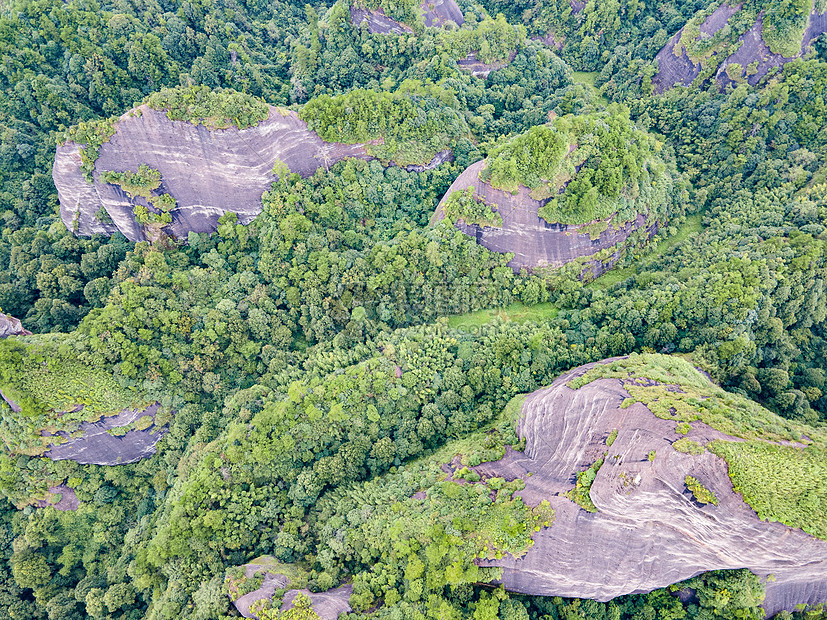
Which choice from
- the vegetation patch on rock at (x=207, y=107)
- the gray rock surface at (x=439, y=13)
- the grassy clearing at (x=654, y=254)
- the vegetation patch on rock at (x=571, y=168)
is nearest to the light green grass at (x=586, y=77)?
the gray rock surface at (x=439, y=13)

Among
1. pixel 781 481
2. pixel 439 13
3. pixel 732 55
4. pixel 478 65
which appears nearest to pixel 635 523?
pixel 781 481

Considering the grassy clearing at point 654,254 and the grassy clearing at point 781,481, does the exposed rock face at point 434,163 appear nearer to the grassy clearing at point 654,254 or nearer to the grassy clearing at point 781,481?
the grassy clearing at point 654,254

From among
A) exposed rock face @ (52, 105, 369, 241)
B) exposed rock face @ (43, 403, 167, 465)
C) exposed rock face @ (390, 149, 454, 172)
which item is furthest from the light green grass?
exposed rock face @ (43, 403, 167, 465)

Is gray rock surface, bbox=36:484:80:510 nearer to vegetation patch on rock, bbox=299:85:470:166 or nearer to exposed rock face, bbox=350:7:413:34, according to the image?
vegetation patch on rock, bbox=299:85:470:166

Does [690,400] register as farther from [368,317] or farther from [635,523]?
[368,317]

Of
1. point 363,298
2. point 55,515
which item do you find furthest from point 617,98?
point 55,515

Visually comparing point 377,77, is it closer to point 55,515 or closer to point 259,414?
point 259,414
